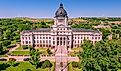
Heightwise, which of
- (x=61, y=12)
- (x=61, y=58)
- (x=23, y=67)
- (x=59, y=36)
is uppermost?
(x=61, y=12)

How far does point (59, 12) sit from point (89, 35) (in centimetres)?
1834

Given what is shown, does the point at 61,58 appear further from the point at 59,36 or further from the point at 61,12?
the point at 61,12

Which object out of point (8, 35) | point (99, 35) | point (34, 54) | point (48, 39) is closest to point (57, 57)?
point (34, 54)

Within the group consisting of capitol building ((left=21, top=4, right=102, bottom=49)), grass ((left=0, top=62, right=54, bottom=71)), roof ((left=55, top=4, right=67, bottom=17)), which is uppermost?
roof ((left=55, top=4, right=67, bottom=17))

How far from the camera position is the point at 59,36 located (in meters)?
102

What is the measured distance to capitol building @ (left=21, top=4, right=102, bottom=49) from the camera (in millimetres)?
101438

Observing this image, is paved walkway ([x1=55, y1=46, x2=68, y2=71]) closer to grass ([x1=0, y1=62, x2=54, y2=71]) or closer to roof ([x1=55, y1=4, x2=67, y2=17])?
grass ([x1=0, y1=62, x2=54, y2=71])

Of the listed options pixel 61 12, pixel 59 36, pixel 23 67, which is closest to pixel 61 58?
pixel 23 67

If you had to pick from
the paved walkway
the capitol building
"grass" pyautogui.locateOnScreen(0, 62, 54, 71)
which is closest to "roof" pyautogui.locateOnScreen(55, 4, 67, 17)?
the capitol building

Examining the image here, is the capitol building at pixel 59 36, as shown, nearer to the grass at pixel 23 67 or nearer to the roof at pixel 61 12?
the roof at pixel 61 12

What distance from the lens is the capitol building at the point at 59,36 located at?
333 feet

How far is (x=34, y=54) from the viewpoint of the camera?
251ft

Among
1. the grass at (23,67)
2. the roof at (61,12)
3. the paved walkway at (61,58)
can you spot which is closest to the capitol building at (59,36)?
the roof at (61,12)

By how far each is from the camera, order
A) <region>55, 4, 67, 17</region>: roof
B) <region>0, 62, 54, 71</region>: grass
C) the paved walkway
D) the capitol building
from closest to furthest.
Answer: <region>0, 62, 54, 71</region>: grass < the paved walkway < <region>55, 4, 67, 17</region>: roof < the capitol building
